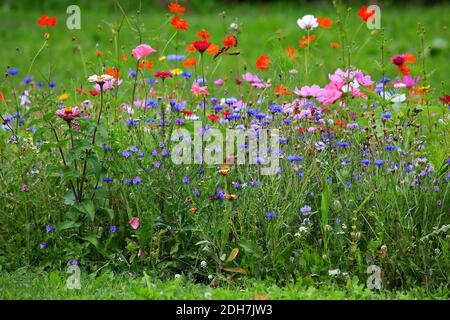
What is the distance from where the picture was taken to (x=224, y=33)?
884cm

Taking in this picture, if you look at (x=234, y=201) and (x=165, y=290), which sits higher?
(x=234, y=201)

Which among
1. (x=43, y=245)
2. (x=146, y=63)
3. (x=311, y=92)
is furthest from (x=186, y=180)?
(x=146, y=63)

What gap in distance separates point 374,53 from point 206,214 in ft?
19.1

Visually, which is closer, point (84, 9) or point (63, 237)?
point (63, 237)

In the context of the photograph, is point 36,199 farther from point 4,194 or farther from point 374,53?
point 374,53

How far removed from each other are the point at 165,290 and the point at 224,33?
226 inches

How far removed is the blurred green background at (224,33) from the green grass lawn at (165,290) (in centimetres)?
384

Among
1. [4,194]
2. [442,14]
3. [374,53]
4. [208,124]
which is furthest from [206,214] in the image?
[442,14]

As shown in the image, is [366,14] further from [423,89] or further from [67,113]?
[67,113]

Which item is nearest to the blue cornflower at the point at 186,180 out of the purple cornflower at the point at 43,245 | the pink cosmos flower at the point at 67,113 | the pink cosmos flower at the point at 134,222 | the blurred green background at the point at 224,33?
the pink cosmos flower at the point at 134,222

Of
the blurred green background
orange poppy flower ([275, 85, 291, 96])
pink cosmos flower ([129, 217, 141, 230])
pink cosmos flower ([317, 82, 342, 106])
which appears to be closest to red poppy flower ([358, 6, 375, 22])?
pink cosmos flower ([317, 82, 342, 106])

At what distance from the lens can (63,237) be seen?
400 cm

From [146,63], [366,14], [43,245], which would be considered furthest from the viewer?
[146,63]

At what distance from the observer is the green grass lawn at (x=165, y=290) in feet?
11.1
